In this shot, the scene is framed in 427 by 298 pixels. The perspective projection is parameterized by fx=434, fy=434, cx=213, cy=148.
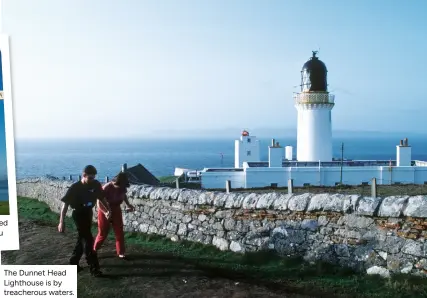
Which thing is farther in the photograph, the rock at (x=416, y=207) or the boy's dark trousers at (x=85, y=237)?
the boy's dark trousers at (x=85, y=237)

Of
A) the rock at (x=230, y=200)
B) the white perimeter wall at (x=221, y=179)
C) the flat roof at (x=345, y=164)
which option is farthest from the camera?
the flat roof at (x=345, y=164)

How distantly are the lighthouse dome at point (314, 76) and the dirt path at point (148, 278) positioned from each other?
41.3 ft

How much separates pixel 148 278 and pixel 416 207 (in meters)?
2.06

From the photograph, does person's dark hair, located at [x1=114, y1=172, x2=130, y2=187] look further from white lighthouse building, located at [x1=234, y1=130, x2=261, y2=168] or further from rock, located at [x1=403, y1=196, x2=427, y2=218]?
white lighthouse building, located at [x1=234, y1=130, x2=261, y2=168]

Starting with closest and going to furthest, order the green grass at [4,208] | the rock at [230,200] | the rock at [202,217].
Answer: the green grass at [4,208] < the rock at [230,200] < the rock at [202,217]

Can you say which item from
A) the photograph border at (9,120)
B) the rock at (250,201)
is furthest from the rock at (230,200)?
the photograph border at (9,120)

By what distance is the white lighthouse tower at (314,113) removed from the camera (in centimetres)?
1538

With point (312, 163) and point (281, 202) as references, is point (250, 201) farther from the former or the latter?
point (312, 163)

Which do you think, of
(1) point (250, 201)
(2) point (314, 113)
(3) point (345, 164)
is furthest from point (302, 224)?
(2) point (314, 113)

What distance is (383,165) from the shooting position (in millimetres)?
13156

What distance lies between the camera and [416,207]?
122 inches

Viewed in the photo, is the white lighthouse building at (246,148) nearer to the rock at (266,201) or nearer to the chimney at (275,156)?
the chimney at (275,156)

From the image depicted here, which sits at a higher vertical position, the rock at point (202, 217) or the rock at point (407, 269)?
the rock at point (202, 217)

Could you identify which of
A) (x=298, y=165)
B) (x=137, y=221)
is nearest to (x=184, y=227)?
(x=137, y=221)
